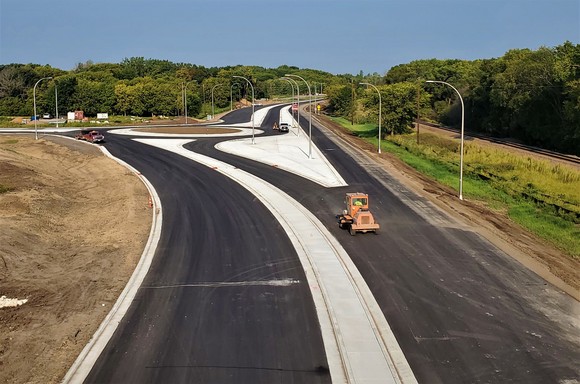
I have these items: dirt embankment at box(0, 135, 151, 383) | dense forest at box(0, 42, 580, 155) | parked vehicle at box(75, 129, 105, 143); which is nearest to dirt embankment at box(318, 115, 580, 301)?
dense forest at box(0, 42, 580, 155)

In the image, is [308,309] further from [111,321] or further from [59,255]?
[59,255]

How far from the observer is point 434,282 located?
2064 centimetres

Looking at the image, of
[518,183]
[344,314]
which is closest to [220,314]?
[344,314]

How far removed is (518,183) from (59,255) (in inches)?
1462

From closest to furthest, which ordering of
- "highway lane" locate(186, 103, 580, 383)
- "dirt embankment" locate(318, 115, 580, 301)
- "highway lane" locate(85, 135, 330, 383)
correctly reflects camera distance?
"highway lane" locate(85, 135, 330, 383)
"highway lane" locate(186, 103, 580, 383)
"dirt embankment" locate(318, 115, 580, 301)

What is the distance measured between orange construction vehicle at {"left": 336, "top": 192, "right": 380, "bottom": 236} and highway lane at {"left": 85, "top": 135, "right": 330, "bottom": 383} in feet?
12.1

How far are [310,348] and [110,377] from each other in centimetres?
538

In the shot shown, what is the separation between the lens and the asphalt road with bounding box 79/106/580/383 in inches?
538

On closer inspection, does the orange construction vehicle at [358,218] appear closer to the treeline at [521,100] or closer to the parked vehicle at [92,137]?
the treeline at [521,100]

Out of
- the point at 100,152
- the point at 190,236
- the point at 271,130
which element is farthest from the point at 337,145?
the point at 190,236

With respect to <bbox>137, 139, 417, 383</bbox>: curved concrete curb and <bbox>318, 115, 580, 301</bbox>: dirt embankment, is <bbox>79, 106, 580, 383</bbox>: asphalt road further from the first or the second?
<bbox>318, 115, 580, 301</bbox>: dirt embankment

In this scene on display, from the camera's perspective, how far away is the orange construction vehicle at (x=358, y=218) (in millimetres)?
27062

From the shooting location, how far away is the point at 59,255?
23.5 m

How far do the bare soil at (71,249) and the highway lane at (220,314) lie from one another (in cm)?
140
